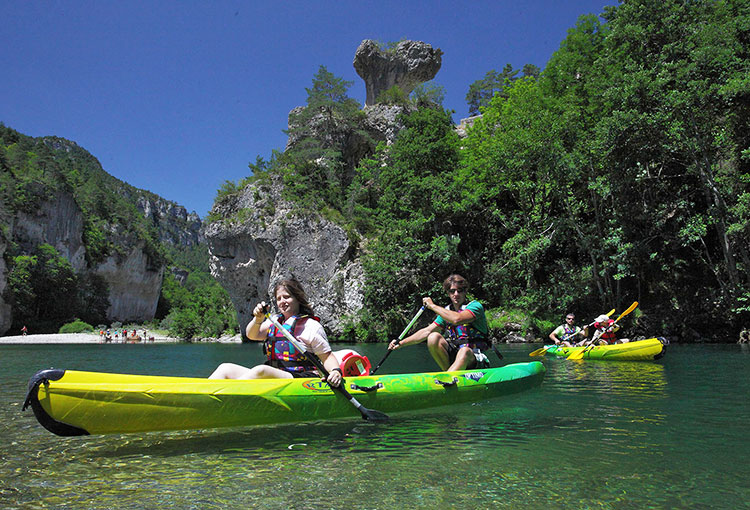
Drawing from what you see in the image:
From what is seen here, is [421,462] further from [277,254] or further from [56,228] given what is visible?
[56,228]

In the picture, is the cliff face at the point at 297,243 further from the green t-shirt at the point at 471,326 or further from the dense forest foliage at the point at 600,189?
the green t-shirt at the point at 471,326

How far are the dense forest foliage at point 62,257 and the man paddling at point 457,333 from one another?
1415 inches

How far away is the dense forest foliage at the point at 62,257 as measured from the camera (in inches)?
1695

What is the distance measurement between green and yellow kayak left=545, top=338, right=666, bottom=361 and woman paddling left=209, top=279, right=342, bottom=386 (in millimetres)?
8156

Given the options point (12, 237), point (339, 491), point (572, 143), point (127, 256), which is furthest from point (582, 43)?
point (127, 256)

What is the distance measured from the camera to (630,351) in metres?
9.77

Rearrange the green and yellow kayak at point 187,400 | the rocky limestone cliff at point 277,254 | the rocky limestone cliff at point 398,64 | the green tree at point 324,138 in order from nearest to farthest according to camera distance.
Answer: the green and yellow kayak at point 187,400 → the rocky limestone cliff at point 277,254 → the green tree at point 324,138 → the rocky limestone cliff at point 398,64

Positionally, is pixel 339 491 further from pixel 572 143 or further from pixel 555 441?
pixel 572 143

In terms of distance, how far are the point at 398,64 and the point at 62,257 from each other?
41151 millimetres

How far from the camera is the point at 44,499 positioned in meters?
2.40

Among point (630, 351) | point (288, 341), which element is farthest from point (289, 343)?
point (630, 351)

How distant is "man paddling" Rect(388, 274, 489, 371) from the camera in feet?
17.3

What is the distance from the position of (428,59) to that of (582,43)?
860 inches

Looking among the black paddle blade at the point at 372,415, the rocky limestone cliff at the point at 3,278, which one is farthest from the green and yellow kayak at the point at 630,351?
the rocky limestone cliff at the point at 3,278
